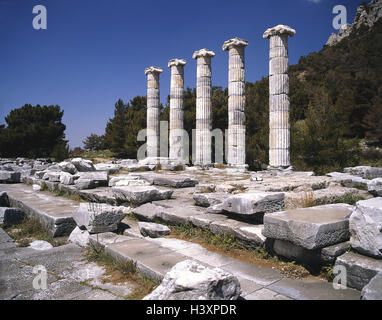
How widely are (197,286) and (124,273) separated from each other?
151cm

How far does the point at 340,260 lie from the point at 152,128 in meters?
20.9

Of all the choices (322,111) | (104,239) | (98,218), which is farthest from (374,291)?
(322,111)

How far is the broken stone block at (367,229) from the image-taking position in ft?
10.3

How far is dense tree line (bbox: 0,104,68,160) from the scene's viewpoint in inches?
1236

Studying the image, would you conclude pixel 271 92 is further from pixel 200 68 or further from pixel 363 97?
pixel 363 97

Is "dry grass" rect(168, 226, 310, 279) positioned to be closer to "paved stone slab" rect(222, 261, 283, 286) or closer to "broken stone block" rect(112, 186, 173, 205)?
"paved stone slab" rect(222, 261, 283, 286)

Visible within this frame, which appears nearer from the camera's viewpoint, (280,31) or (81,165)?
(81,165)

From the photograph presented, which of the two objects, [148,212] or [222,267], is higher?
[148,212]

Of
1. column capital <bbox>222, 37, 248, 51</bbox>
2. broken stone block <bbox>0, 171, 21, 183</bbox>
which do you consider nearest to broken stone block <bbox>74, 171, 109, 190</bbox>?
broken stone block <bbox>0, 171, 21, 183</bbox>

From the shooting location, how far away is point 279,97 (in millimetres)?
16359

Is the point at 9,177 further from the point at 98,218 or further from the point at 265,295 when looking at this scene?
the point at 265,295

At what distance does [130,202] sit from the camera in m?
6.90
